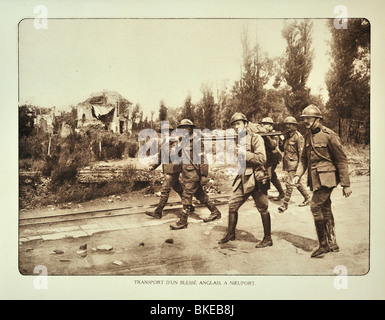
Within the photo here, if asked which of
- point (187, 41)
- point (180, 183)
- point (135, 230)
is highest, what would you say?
point (187, 41)

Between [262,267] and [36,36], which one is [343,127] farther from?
[36,36]

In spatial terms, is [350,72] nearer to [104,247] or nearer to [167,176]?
[167,176]

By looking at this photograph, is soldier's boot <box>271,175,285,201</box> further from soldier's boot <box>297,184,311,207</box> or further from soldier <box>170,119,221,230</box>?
soldier <box>170,119,221,230</box>

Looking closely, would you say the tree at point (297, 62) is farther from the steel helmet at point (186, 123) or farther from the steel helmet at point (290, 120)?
the steel helmet at point (186, 123)

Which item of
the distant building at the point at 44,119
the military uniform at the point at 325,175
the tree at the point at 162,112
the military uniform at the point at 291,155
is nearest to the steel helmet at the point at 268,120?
the military uniform at the point at 291,155

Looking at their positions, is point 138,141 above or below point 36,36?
below

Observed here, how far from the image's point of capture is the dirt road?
406cm

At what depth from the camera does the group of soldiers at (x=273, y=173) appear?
13.3 feet

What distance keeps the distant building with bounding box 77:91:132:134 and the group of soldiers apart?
27.3 inches

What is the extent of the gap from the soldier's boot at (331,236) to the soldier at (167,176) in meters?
1.97

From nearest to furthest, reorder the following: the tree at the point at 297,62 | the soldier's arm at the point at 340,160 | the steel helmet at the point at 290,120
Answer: the soldier's arm at the point at 340,160 → the tree at the point at 297,62 → the steel helmet at the point at 290,120

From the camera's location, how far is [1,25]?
4070 millimetres

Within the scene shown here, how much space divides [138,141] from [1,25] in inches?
90.8
